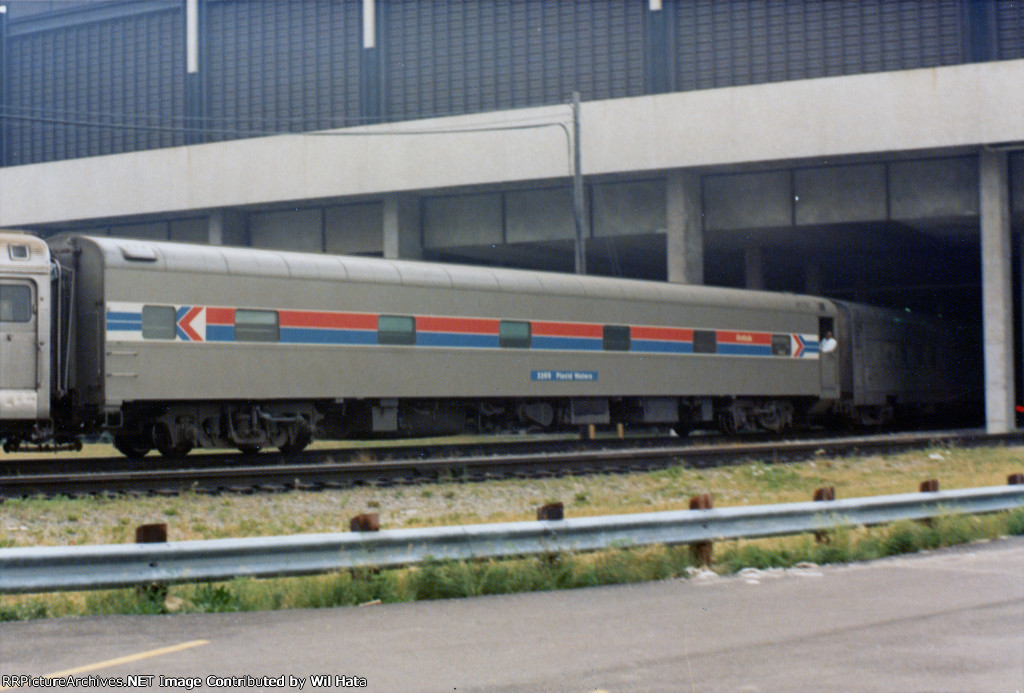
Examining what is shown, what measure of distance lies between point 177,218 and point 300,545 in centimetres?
3381

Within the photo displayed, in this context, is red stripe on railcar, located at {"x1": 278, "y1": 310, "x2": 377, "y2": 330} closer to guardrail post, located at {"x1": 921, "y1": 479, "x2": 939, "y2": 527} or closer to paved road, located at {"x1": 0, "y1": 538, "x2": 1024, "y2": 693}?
guardrail post, located at {"x1": 921, "y1": 479, "x2": 939, "y2": 527}

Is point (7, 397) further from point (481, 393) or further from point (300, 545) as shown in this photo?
point (300, 545)

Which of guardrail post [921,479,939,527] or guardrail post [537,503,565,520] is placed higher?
guardrail post [537,503,565,520]

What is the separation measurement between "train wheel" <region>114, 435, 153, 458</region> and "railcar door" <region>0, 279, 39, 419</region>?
A: 2.63 metres

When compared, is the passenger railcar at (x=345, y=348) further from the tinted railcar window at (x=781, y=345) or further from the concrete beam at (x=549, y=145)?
the concrete beam at (x=549, y=145)

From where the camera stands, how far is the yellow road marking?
227 inches

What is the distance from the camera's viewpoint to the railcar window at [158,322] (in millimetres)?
17156

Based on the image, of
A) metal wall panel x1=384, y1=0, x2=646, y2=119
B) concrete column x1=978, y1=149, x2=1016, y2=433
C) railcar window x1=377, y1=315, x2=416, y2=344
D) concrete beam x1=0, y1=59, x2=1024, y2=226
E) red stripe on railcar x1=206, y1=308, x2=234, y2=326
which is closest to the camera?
red stripe on railcar x1=206, y1=308, x2=234, y2=326

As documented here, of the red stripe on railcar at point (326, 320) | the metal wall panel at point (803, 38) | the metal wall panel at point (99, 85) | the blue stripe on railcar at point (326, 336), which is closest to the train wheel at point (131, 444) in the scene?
the blue stripe on railcar at point (326, 336)

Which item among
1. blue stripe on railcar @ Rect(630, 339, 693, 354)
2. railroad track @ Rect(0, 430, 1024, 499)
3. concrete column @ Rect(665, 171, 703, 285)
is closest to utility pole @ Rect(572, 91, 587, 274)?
blue stripe on railcar @ Rect(630, 339, 693, 354)

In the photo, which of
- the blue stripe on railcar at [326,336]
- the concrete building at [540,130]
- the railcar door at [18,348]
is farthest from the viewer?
the concrete building at [540,130]

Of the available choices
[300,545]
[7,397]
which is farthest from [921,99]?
[300,545]

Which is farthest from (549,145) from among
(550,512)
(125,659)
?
(125,659)

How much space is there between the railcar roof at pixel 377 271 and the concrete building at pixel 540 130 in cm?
440
